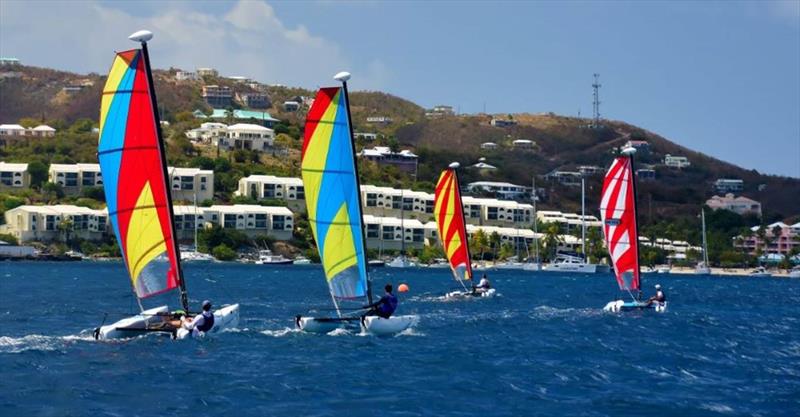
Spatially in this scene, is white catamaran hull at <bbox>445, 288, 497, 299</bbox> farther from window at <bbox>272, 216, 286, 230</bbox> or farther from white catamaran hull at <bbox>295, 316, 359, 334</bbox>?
window at <bbox>272, 216, 286, 230</bbox>

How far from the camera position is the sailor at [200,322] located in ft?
128

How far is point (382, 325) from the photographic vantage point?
42312 mm

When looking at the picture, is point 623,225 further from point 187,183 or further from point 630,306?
point 187,183

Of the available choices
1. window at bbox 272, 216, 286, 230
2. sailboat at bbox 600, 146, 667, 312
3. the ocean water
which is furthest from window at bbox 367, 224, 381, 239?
the ocean water

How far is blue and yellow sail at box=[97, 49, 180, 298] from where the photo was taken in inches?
1512

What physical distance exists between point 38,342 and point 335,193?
31.8ft

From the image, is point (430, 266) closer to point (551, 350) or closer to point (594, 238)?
point (594, 238)

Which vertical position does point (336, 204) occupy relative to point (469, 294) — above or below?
above

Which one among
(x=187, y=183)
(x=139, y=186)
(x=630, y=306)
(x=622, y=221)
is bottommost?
(x=630, y=306)

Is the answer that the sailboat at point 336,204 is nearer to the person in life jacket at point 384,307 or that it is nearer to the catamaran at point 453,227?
the person in life jacket at point 384,307

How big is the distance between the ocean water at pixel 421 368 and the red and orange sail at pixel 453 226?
14.2 metres

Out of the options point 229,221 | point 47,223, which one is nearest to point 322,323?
point 47,223

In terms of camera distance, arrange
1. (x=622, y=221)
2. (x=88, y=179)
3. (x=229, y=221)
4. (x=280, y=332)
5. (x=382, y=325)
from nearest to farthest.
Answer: (x=382, y=325) → (x=280, y=332) → (x=622, y=221) → (x=229, y=221) → (x=88, y=179)

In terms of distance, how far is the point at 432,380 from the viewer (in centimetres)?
3291
